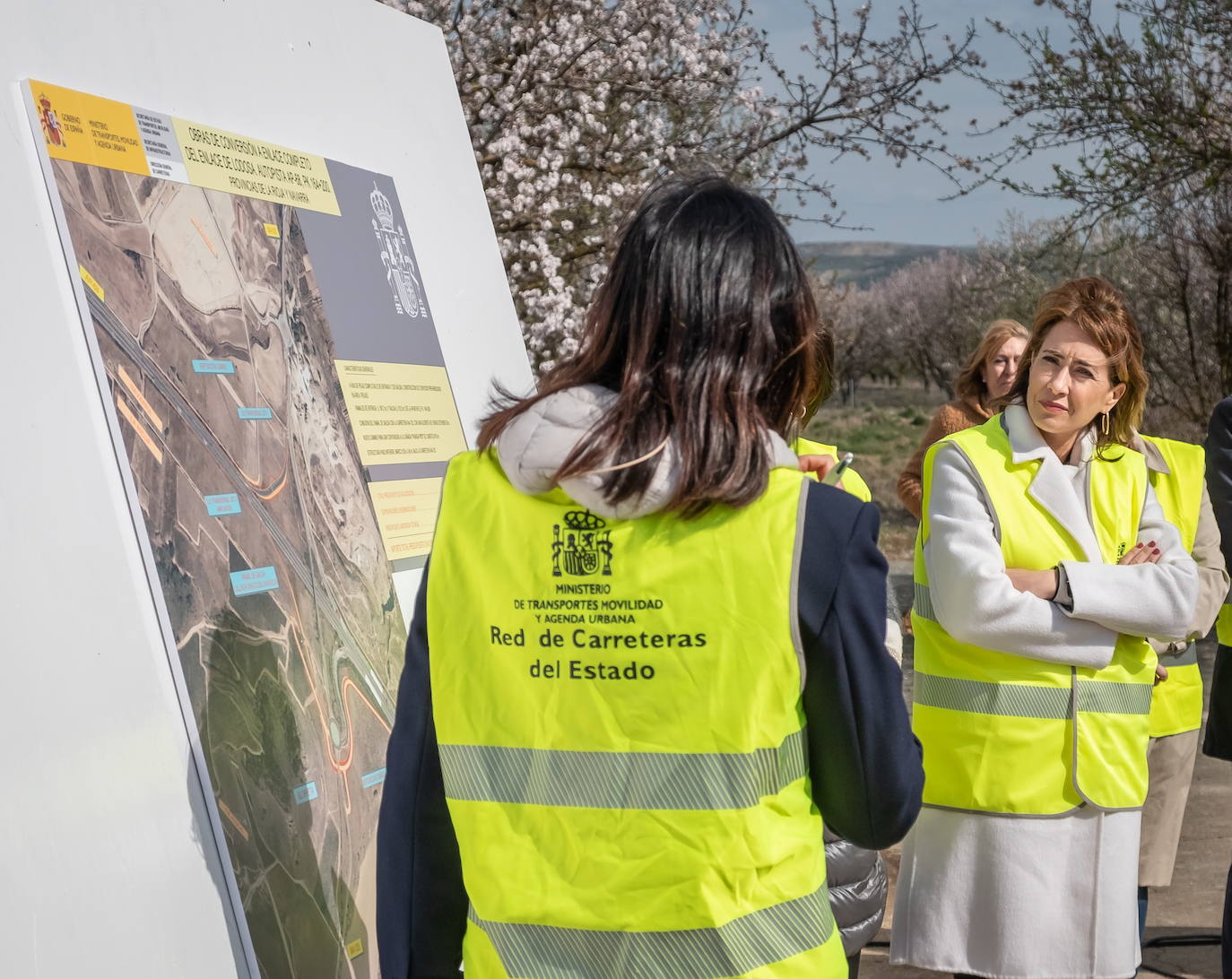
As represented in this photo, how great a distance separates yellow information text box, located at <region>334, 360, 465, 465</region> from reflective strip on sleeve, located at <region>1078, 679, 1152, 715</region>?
1517 mm

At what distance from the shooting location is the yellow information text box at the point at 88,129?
2062mm

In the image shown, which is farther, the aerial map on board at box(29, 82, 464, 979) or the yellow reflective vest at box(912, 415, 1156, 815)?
the yellow reflective vest at box(912, 415, 1156, 815)

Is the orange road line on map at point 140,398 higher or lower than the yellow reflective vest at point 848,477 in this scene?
higher

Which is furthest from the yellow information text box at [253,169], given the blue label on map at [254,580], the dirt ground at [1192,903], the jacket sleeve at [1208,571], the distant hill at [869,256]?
the distant hill at [869,256]

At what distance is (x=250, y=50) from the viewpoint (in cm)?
265

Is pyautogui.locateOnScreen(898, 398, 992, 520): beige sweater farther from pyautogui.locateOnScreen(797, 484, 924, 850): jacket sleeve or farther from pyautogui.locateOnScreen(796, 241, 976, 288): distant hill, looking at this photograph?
pyautogui.locateOnScreen(796, 241, 976, 288): distant hill

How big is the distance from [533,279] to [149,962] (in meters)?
5.97

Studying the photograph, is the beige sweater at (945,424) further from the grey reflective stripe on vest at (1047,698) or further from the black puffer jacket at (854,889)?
the black puffer jacket at (854,889)

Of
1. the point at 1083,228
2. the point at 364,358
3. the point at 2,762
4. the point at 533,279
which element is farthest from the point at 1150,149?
the point at 2,762

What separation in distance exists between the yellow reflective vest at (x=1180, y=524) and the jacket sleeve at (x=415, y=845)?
2362 millimetres

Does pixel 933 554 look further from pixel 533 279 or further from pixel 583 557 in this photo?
pixel 533 279

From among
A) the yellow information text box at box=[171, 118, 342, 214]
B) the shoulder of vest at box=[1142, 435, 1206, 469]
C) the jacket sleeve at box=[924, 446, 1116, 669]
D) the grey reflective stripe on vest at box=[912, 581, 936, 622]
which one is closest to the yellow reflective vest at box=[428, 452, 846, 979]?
the yellow information text box at box=[171, 118, 342, 214]

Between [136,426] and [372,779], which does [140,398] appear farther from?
[372,779]

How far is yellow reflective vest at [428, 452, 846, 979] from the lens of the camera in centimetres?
140
